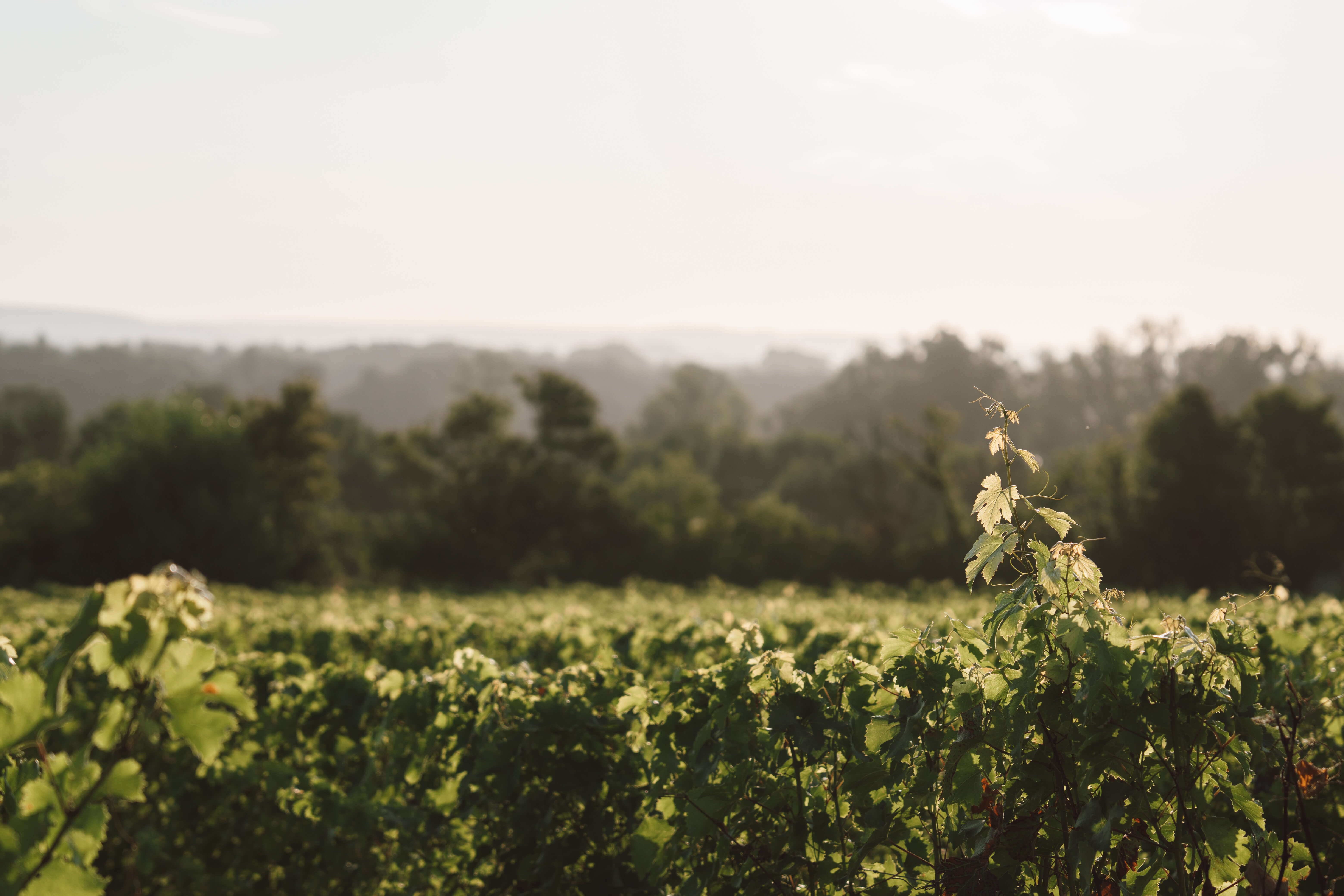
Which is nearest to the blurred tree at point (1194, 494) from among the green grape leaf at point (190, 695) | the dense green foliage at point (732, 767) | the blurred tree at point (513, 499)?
the blurred tree at point (513, 499)

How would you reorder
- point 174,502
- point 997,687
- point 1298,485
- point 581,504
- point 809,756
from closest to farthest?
1. point 997,687
2. point 809,756
3. point 1298,485
4. point 174,502
5. point 581,504

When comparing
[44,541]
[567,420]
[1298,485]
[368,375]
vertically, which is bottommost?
[44,541]

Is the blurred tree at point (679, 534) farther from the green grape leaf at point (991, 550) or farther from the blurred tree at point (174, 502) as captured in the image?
the green grape leaf at point (991, 550)

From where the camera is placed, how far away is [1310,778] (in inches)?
97.6

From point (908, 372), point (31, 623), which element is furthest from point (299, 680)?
point (908, 372)

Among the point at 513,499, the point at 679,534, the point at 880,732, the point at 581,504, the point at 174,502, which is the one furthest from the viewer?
the point at 513,499

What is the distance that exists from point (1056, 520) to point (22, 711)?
2063 mm

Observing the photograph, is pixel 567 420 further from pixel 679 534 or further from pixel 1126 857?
pixel 1126 857

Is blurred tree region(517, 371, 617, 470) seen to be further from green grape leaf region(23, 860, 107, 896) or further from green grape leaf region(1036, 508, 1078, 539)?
green grape leaf region(23, 860, 107, 896)

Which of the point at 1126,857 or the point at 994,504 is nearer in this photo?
the point at 1126,857

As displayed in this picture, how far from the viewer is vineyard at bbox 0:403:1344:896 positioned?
1.54 m

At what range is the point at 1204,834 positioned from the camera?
6.43ft

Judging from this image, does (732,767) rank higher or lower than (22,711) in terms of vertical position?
lower

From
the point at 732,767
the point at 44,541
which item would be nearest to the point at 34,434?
the point at 44,541
